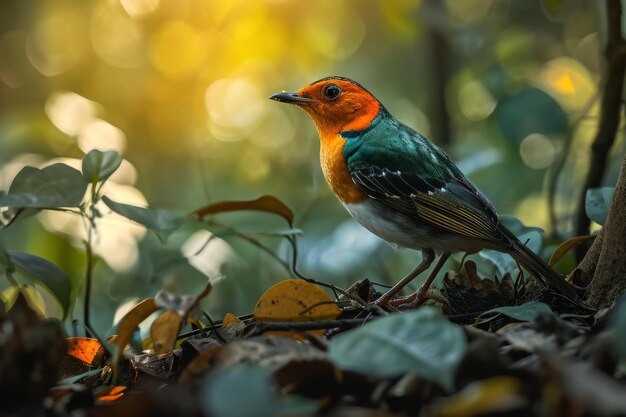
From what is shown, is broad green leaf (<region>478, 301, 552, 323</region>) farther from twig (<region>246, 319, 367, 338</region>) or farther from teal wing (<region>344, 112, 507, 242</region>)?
teal wing (<region>344, 112, 507, 242</region>)

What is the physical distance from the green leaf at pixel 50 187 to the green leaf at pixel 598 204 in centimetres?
183

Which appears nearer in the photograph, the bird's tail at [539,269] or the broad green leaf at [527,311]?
the broad green leaf at [527,311]

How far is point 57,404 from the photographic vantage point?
1.81 meters

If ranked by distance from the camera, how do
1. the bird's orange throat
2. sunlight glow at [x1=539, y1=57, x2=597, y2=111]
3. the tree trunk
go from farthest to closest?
sunlight glow at [x1=539, y1=57, x2=597, y2=111], the bird's orange throat, the tree trunk

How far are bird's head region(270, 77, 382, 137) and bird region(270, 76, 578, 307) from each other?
0.45 ft

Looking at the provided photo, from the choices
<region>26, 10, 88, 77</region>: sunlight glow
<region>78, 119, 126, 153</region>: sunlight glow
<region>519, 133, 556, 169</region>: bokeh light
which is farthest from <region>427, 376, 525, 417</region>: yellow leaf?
<region>26, 10, 88, 77</region>: sunlight glow

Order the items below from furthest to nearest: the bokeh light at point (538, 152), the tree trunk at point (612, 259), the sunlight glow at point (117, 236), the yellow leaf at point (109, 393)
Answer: the bokeh light at point (538, 152) < the sunlight glow at point (117, 236) < the tree trunk at point (612, 259) < the yellow leaf at point (109, 393)

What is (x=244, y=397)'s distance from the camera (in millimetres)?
1372

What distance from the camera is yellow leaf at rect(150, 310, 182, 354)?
2.19m

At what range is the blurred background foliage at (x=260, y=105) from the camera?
456cm

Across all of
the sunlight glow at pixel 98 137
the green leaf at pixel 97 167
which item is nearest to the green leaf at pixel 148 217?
the green leaf at pixel 97 167

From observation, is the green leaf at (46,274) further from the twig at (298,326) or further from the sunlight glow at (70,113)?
the sunlight glow at (70,113)

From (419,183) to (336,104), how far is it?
86cm

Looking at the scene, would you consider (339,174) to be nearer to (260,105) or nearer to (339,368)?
(339,368)
